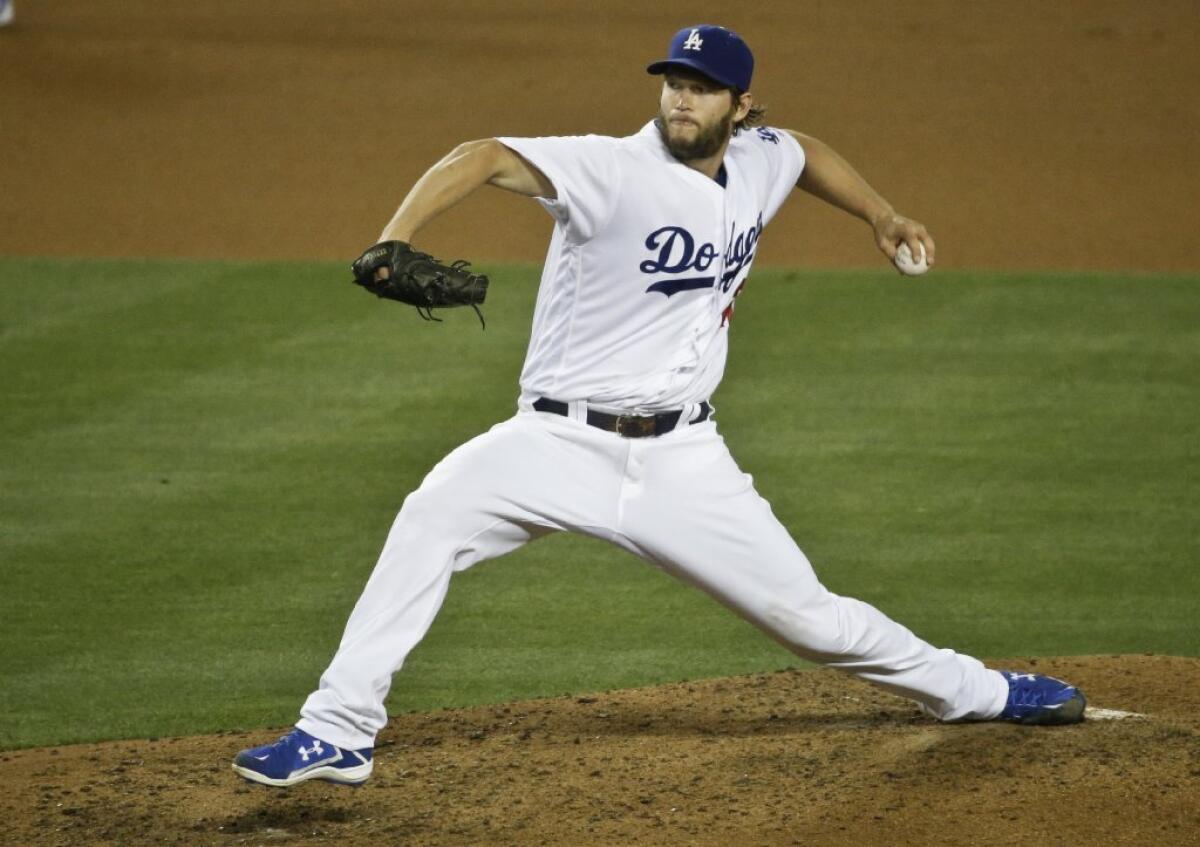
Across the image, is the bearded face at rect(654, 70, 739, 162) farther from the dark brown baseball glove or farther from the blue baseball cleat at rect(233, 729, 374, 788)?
the blue baseball cleat at rect(233, 729, 374, 788)

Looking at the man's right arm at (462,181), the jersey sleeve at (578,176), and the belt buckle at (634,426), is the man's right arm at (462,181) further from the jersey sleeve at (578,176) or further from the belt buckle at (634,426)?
the belt buckle at (634,426)

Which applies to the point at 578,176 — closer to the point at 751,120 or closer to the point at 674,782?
the point at 751,120

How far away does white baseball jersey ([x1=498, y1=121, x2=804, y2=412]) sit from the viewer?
4.39 meters

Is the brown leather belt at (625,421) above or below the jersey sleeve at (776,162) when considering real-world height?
below

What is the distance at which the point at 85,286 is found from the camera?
1117cm

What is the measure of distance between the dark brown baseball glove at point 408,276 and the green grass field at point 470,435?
202 centimetres

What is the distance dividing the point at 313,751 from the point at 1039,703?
1.95m

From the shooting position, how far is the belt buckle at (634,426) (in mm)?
4496

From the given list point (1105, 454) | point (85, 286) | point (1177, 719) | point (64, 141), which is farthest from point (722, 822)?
point (64, 141)

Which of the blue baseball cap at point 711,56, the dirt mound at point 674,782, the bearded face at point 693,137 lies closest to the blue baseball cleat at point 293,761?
the dirt mound at point 674,782

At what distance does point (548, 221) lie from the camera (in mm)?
13289

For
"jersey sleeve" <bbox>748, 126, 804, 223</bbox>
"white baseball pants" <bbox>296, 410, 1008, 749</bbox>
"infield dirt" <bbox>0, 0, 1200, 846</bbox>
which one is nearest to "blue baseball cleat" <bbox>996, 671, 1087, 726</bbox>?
"infield dirt" <bbox>0, 0, 1200, 846</bbox>

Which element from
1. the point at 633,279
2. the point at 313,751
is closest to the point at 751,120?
the point at 633,279

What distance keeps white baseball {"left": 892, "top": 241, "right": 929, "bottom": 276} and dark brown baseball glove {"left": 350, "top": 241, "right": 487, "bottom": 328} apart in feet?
4.42
